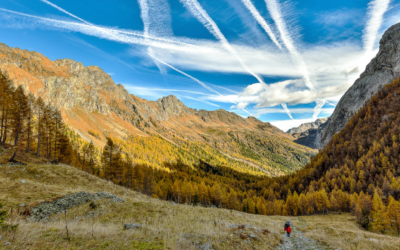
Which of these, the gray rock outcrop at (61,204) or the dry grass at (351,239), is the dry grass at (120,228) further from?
the gray rock outcrop at (61,204)

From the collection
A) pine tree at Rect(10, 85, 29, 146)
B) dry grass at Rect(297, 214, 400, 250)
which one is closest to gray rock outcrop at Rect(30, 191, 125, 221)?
dry grass at Rect(297, 214, 400, 250)

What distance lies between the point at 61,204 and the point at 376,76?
20711 cm

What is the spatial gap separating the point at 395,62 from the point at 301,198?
14180cm

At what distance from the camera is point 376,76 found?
133875 millimetres

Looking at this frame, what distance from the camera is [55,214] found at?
58.7 ft

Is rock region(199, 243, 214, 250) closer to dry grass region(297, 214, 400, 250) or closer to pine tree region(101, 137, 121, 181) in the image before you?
dry grass region(297, 214, 400, 250)

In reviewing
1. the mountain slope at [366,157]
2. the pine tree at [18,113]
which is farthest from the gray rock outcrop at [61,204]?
the mountain slope at [366,157]

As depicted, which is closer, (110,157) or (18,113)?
(18,113)

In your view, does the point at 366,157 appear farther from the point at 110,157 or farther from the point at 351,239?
the point at 110,157

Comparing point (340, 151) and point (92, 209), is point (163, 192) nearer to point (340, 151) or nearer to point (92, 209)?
point (92, 209)

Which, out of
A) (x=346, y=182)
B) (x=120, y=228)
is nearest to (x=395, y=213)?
(x=346, y=182)

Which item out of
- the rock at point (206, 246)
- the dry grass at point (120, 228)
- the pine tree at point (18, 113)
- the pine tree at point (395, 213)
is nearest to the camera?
the dry grass at point (120, 228)

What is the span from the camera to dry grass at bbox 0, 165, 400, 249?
8.73m

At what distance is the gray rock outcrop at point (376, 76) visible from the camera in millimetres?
125419
